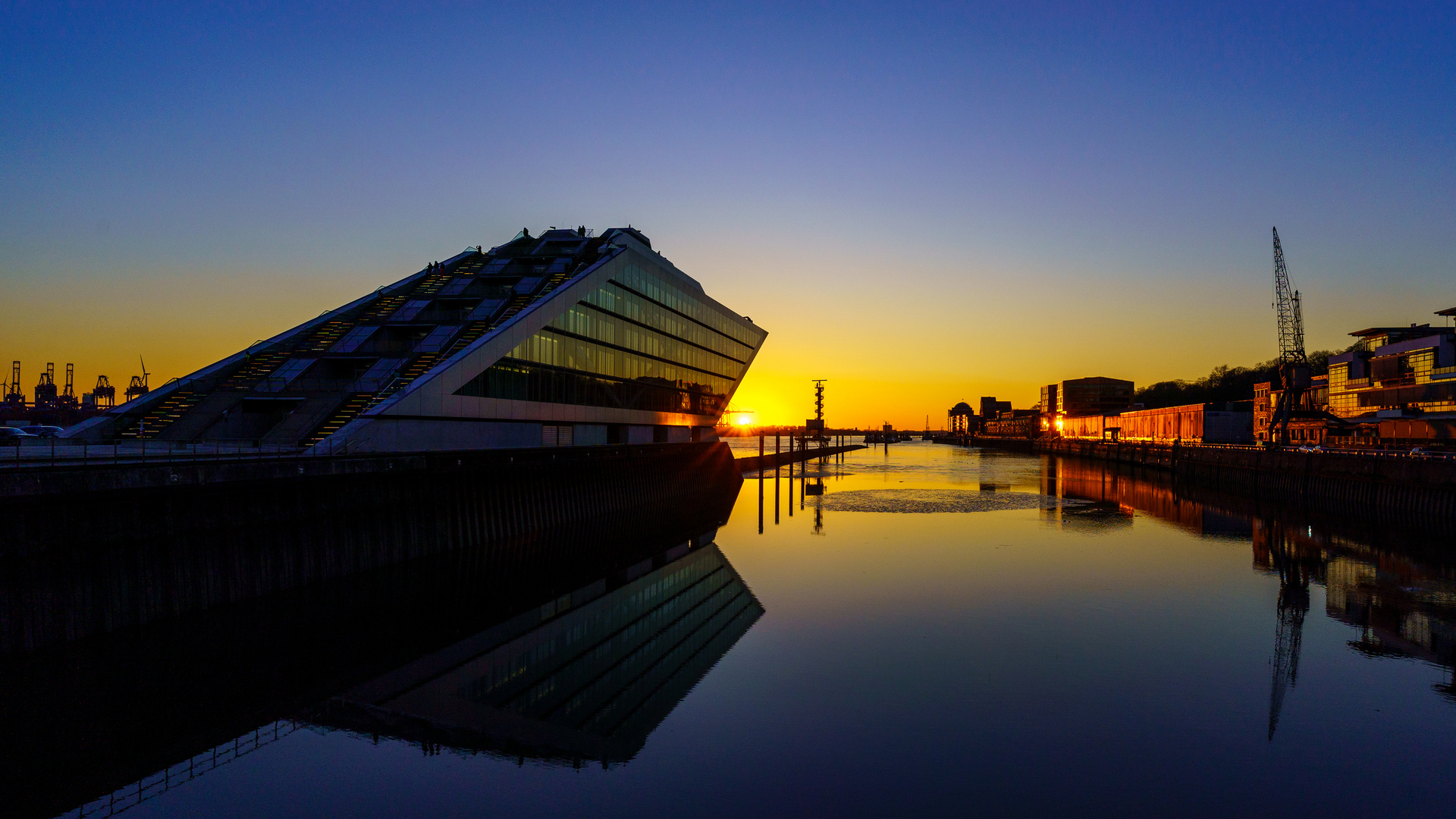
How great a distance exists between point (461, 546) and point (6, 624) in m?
19.3

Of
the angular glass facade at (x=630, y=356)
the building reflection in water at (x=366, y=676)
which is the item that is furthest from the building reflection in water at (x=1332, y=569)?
the angular glass facade at (x=630, y=356)

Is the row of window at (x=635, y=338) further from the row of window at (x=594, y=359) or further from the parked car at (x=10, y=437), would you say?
the parked car at (x=10, y=437)

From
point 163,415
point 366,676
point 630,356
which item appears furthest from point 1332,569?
point 163,415

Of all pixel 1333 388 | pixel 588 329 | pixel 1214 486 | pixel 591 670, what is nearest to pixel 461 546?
pixel 591 670

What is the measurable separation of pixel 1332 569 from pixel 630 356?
155 feet

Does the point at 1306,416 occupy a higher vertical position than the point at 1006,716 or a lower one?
higher

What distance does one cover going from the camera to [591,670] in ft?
80.0

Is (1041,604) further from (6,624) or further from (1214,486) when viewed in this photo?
(1214,486)

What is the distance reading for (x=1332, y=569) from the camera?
41.0 metres

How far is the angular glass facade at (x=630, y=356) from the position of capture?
50.9m

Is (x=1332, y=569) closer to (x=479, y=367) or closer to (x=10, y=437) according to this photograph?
(x=479, y=367)

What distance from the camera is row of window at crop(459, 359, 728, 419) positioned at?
47.5 metres

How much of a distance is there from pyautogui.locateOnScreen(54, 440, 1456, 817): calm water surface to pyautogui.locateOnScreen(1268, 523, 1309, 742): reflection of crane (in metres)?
0.15

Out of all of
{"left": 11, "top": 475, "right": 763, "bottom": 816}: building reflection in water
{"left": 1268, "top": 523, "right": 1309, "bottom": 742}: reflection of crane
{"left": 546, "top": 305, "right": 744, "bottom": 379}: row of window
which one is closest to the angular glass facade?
{"left": 546, "top": 305, "right": 744, "bottom": 379}: row of window
